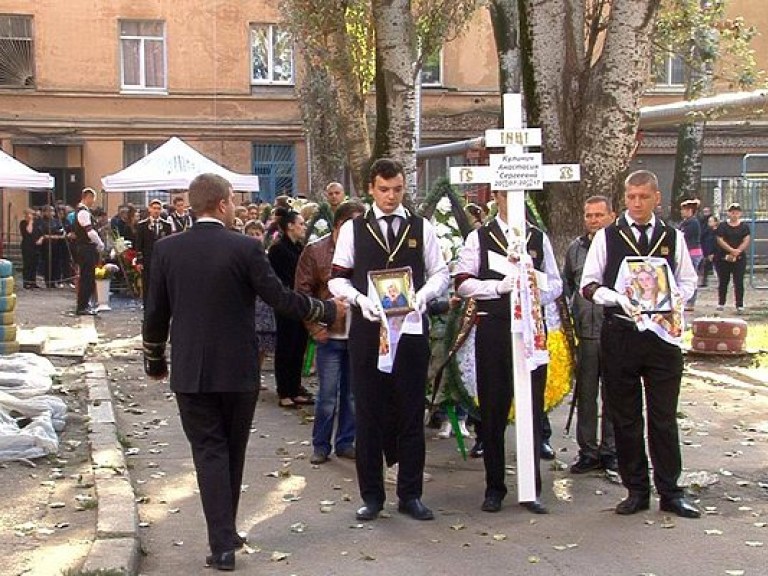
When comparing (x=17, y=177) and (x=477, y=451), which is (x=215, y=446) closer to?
(x=477, y=451)

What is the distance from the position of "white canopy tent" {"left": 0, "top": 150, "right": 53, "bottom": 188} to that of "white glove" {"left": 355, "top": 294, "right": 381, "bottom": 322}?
15.0m

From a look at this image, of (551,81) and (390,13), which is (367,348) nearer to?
(551,81)

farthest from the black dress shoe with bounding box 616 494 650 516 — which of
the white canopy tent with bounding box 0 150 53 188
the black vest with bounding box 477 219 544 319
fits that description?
the white canopy tent with bounding box 0 150 53 188

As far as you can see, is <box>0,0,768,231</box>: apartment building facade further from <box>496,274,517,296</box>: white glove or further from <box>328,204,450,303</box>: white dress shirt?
<box>496,274,517,296</box>: white glove

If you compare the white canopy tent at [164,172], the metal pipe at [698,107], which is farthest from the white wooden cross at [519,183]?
the white canopy tent at [164,172]

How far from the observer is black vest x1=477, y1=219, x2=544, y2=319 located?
7641 millimetres

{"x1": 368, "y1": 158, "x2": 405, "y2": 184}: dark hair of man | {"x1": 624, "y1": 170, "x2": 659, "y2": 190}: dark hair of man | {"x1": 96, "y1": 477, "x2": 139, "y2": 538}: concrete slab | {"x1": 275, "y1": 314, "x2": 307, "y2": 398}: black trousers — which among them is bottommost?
{"x1": 96, "y1": 477, "x2": 139, "y2": 538}: concrete slab

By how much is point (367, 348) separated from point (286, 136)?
98.4 ft

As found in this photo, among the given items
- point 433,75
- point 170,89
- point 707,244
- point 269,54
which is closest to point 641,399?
point 707,244

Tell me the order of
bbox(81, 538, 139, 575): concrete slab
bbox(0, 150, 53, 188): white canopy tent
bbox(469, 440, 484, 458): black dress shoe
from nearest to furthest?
bbox(81, 538, 139, 575): concrete slab → bbox(469, 440, 484, 458): black dress shoe → bbox(0, 150, 53, 188): white canopy tent

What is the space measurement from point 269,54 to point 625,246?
30.7 meters

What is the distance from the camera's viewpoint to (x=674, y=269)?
7461mm

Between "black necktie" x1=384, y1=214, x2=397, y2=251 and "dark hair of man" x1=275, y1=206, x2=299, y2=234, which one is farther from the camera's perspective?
"dark hair of man" x1=275, y1=206, x2=299, y2=234

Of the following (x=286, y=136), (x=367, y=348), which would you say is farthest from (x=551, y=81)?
(x=286, y=136)
